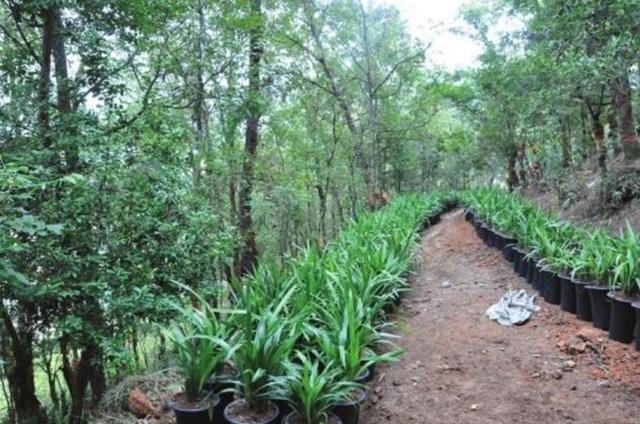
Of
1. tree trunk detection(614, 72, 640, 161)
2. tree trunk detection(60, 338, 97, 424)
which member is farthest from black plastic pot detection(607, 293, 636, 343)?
tree trunk detection(614, 72, 640, 161)

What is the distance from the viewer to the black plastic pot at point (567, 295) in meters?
3.56

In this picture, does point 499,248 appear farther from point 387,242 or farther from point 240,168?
point 240,168

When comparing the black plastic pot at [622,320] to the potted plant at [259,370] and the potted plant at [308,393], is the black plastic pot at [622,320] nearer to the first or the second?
the potted plant at [308,393]

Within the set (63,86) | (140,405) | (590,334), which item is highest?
(63,86)

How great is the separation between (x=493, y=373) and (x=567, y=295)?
119 centimetres

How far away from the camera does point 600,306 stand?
10.4ft

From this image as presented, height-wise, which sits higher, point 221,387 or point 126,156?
point 126,156

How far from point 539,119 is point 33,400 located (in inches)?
304

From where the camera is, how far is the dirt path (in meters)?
2.38

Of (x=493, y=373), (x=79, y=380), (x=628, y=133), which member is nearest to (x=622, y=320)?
(x=493, y=373)

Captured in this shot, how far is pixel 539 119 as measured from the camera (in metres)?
7.57

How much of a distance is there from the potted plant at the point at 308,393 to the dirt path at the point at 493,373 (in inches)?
18.8

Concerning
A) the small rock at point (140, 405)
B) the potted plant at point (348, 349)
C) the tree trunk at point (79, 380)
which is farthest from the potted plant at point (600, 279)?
the tree trunk at point (79, 380)

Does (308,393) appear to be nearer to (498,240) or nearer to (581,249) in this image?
(581,249)
